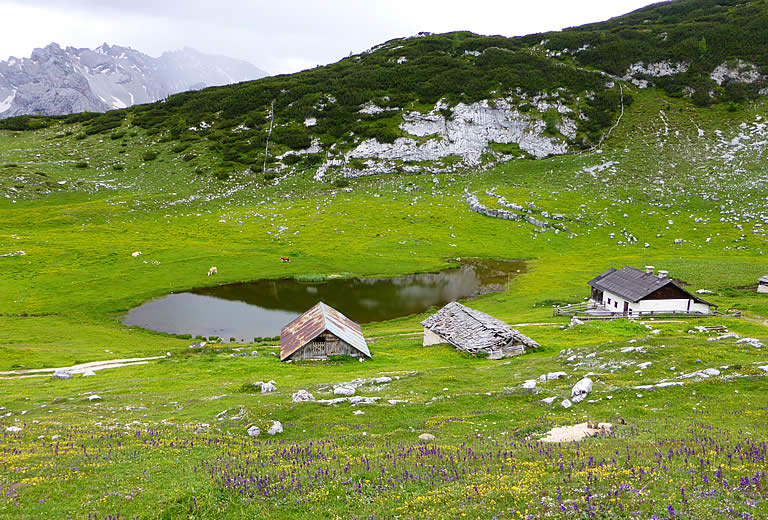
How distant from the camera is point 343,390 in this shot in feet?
80.1

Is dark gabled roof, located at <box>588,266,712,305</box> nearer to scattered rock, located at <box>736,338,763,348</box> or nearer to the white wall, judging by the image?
the white wall

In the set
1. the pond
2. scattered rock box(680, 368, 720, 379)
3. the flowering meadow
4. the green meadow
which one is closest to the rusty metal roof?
the green meadow

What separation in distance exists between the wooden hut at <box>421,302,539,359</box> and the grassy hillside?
6.53ft

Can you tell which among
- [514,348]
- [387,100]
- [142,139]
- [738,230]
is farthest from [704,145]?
[142,139]

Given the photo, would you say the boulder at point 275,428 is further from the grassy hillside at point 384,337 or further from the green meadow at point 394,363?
the green meadow at point 394,363

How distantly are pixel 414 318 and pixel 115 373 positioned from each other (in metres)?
37.1

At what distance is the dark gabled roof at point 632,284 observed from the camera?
51.1 meters

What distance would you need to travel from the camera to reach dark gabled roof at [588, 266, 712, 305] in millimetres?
51094

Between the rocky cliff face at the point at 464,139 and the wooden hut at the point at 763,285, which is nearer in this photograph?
the wooden hut at the point at 763,285

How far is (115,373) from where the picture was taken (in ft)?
122

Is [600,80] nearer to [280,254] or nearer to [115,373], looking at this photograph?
[280,254]

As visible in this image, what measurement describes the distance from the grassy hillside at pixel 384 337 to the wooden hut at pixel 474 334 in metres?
1.99

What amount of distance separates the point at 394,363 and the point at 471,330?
9361mm

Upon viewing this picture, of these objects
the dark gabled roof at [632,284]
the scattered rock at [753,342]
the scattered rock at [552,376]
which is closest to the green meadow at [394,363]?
the scattered rock at [753,342]
